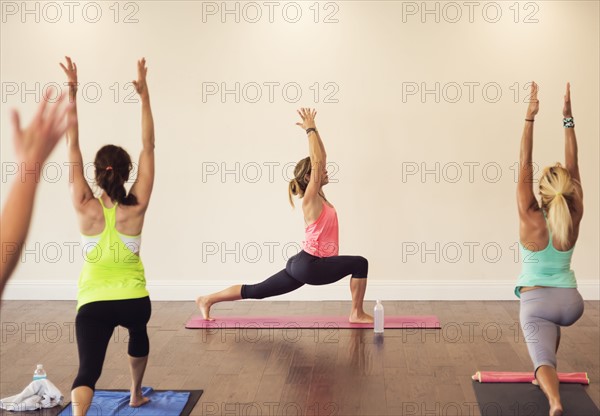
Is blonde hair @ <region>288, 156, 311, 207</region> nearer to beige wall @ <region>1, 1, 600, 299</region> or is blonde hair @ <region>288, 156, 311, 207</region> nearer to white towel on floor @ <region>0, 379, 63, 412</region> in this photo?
beige wall @ <region>1, 1, 600, 299</region>

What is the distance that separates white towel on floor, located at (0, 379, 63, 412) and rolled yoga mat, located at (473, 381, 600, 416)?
5.92ft

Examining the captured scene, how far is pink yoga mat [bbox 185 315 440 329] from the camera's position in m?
5.05

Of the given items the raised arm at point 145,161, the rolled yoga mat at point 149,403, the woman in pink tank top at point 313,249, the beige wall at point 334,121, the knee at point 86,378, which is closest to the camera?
the knee at point 86,378

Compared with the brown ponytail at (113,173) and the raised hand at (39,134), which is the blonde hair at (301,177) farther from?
the raised hand at (39,134)

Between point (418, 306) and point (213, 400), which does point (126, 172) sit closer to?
point (213, 400)

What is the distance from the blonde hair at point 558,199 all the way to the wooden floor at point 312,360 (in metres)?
0.80

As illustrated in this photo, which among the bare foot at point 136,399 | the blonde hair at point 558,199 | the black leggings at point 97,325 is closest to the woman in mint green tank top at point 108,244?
the black leggings at point 97,325

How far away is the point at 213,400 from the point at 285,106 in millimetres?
A: 2924

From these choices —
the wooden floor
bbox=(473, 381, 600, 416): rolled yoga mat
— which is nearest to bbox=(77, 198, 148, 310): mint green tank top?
the wooden floor

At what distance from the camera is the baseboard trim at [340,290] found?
5.97 metres

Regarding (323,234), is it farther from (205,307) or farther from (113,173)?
(113,173)

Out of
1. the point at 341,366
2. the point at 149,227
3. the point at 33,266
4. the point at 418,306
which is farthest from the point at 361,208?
the point at 33,266

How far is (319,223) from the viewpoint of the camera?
→ 487 cm

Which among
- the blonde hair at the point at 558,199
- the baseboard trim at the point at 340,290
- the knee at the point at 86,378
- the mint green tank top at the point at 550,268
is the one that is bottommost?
the baseboard trim at the point at 340,290
